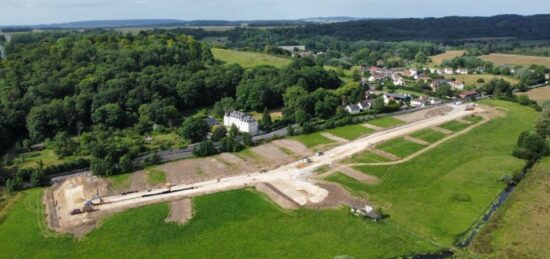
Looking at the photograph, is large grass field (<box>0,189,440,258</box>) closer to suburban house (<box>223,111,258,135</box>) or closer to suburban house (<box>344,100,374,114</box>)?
suburban house (<box>223,111,258,135</box>)

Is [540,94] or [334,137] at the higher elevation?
[540,94]

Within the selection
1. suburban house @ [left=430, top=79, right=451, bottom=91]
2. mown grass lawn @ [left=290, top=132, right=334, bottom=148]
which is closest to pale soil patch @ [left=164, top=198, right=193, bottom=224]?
mown grass lawn @ [left=290, top=132, right=334, bottom=148]

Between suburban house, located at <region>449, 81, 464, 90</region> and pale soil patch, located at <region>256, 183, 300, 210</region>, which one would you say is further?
suburban house, located at <region>449, 81, 464, 90</region>

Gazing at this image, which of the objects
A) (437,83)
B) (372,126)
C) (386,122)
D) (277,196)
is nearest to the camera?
(277,196)

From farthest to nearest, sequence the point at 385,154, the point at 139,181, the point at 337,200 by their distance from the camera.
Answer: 1. the point at 385,154
2. the point at 139,181
3. the point at 337,200

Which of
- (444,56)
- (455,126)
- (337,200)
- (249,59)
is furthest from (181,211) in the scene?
(444,56)

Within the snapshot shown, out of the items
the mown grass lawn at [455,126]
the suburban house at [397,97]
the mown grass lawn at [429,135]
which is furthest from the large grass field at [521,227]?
the suburban house at [397,97]

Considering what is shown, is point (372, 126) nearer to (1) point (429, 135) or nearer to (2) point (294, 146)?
(1) point (429, 135)
